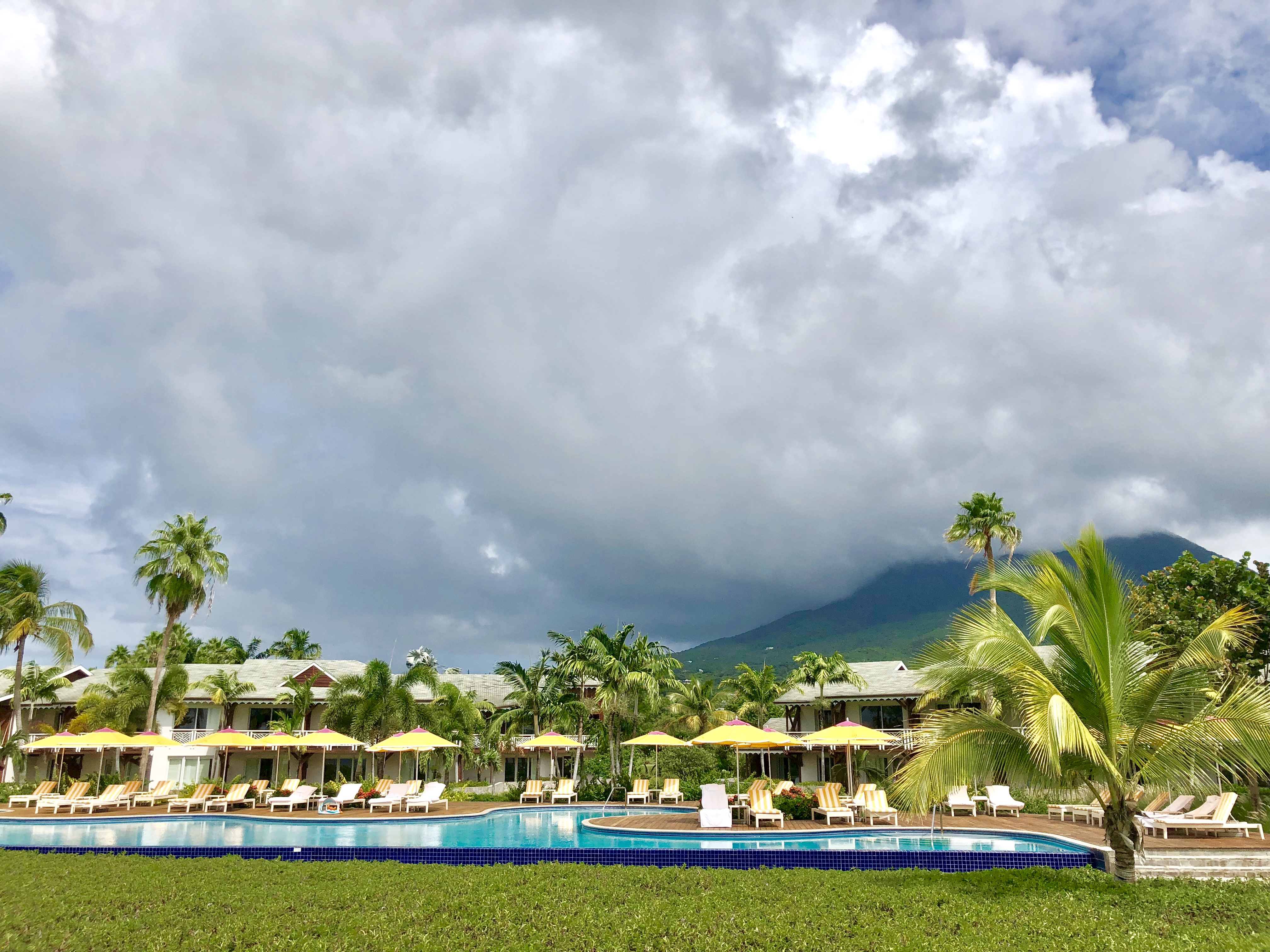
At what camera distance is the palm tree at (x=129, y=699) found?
1366 inches

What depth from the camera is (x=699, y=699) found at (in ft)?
121

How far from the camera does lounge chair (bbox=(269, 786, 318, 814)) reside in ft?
82.0

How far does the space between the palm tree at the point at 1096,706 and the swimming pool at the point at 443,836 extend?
6896mm

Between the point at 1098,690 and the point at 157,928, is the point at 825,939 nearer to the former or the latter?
the point at 1098,690

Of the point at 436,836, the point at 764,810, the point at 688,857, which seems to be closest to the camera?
the point at 688,857

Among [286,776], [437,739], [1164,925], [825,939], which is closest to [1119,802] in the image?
[1164,925]

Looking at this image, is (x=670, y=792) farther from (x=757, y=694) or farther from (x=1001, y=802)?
(x=1001, y=802)

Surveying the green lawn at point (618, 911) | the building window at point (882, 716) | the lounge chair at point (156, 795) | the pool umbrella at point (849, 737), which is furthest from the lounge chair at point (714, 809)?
the building window at point (882, 716)

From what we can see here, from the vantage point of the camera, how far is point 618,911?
8.48 metres

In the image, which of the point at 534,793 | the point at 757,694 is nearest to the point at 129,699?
the point at 534,793

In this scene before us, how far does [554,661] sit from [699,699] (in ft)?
22.3

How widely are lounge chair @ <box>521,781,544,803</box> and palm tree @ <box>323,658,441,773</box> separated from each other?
6.51m

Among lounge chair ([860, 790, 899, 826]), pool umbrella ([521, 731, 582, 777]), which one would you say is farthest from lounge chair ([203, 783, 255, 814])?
lounge chair ([860, 790, 899, 826])

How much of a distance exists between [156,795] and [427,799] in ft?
26.5
